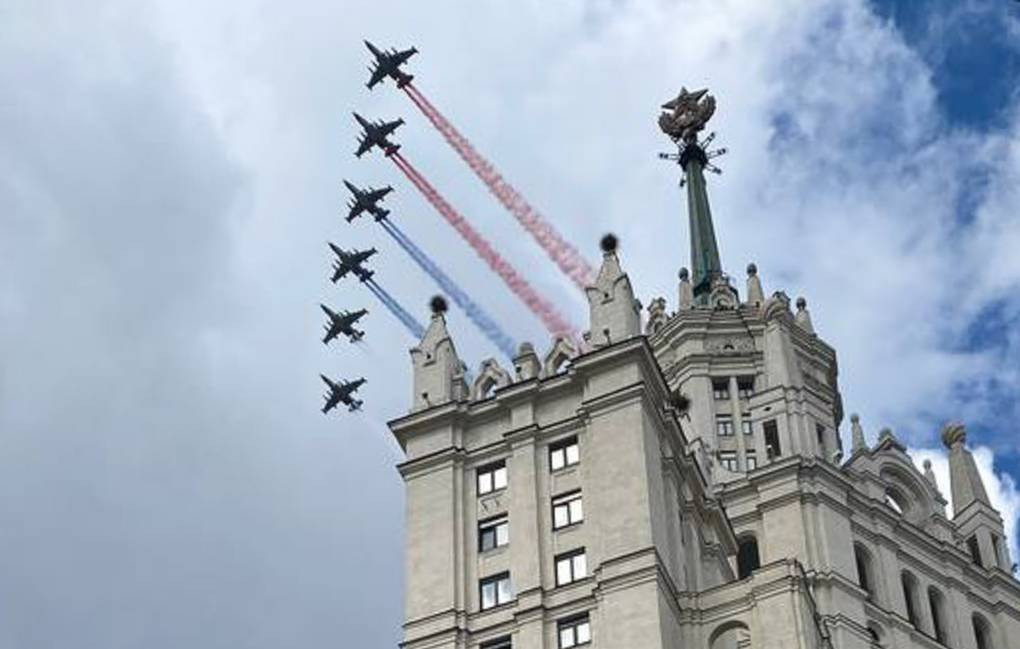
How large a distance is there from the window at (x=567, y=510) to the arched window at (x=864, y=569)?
34028 millimetres

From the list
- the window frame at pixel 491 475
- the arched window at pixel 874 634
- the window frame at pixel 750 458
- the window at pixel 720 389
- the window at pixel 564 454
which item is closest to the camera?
the window at pixel 564 454

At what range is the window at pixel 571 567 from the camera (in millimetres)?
103062

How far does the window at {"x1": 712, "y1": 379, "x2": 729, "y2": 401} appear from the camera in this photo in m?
157

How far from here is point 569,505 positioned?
106 metres

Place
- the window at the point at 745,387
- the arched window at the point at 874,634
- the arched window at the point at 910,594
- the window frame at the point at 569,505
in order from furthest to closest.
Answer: the window at the point at 745,387, the arched window at the point at 910,594, the arched window at the point at 874,634, the window frame at the point at 569,505

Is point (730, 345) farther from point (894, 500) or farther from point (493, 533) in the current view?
Answer: point (493, 533)

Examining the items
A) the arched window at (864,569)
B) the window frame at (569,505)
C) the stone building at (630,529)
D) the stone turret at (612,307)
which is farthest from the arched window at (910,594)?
the window frame at (569,505)

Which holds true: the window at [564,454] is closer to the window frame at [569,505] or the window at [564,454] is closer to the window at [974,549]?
the window frame at [569,505]

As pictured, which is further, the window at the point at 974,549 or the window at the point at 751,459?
the window at the point at 751,459

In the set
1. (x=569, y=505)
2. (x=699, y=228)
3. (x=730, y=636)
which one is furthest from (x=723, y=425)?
(x=730, y=636)

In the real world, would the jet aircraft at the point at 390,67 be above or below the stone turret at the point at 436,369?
above

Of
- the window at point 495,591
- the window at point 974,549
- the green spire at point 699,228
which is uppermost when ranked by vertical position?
the green spire at point 699,228

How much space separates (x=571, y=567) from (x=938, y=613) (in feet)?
140

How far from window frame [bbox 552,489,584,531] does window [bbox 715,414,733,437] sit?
49.1 m
